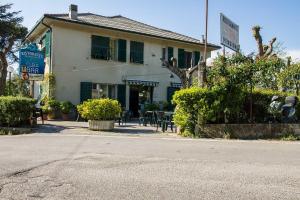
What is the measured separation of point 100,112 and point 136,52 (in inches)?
404

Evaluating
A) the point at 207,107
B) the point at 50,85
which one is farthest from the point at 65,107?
the point at 207,107

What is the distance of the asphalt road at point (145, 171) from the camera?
6090 mm

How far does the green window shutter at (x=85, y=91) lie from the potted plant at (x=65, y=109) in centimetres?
128

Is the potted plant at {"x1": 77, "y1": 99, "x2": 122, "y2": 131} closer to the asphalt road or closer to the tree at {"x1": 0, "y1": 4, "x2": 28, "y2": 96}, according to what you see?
the asphalt road

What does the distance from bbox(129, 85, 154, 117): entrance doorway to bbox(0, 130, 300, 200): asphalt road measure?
14.5 m

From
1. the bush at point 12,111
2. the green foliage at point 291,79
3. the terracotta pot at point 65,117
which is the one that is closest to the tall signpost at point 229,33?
the green foliage at point 291,79

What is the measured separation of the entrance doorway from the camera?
86.4 ft

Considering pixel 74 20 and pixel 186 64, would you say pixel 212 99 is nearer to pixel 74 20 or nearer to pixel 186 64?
pixel 74 20

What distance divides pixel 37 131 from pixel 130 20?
Answer: 625 inches

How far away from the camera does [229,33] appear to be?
63.0 ft

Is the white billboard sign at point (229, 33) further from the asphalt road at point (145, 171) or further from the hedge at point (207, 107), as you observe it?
the asphalt road at point (145, 171)

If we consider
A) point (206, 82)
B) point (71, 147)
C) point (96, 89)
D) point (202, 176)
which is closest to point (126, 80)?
point (96, 89)

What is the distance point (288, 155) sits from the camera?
33.8 feet

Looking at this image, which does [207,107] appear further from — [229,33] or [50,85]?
[50,85]
